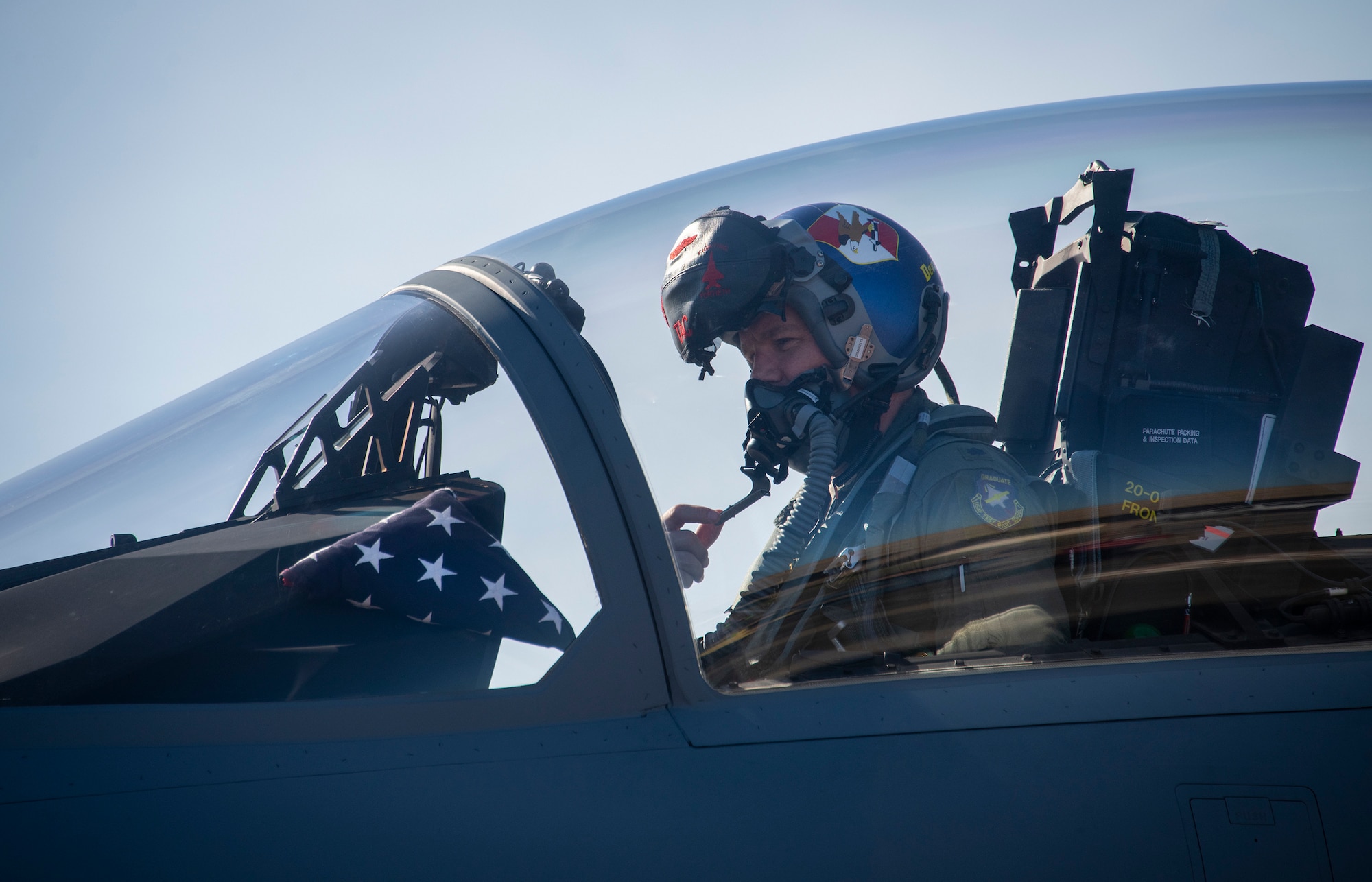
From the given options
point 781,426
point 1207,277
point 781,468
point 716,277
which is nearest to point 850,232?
point 716,277

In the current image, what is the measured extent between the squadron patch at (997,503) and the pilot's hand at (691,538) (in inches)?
21.9

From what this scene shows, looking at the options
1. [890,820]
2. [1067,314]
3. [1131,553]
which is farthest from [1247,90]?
[890,820]

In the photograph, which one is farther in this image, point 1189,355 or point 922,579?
point 1189,355

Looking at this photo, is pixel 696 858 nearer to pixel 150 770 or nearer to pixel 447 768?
pixel 447 768

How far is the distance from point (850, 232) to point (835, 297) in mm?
173

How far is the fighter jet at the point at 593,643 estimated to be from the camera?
Answer: 106 centimetres

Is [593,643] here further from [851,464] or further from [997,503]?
[851,464]

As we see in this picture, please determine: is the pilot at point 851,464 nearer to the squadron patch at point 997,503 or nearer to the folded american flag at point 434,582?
the squadron patch at point 997,503

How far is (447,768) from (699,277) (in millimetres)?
1146

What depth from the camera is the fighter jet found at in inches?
41.8

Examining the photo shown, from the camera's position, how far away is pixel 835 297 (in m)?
1.98

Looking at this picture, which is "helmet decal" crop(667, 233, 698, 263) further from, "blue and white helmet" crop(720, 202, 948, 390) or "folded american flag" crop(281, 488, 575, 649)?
"folded american flag" crop(281, 488, 575, 649)

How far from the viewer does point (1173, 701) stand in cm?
122

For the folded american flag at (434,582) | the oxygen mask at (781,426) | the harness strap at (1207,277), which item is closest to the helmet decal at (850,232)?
the oxygen mask at (781,426)
